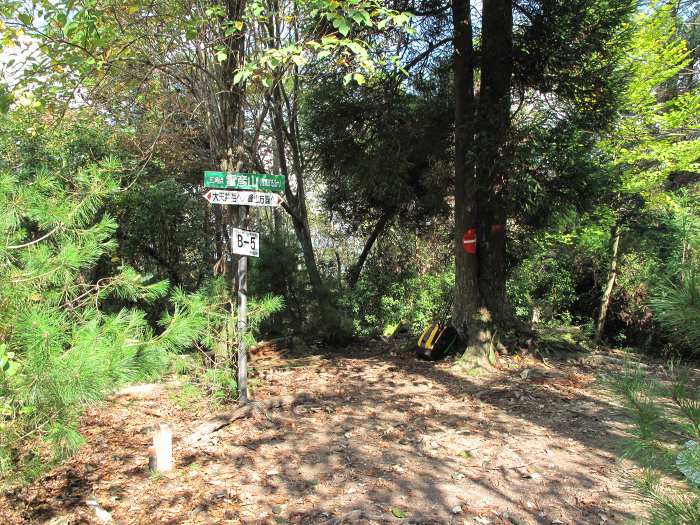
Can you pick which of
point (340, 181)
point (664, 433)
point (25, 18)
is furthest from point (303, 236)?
point (664, 433)

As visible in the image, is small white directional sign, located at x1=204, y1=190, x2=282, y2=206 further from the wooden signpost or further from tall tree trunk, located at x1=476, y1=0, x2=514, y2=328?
tall tree trunk, located at x1=476, y1=0, x2=514, y2=328

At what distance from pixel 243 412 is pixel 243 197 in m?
2.30

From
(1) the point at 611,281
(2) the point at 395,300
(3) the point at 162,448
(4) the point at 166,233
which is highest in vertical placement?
(4) the point at 166,233

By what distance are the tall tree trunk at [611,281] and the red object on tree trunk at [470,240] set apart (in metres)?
5.72

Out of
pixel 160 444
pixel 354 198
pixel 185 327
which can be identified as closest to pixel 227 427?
pixel 160 444

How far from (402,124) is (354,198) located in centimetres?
277

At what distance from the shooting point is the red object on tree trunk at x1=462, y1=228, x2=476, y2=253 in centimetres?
791

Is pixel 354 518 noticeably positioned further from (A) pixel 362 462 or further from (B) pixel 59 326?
(B) pixel 59 326

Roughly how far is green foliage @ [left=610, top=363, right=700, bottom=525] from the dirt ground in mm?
148

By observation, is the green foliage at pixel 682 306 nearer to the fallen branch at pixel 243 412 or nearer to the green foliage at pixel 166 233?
the fallen branch at pixel 243 412

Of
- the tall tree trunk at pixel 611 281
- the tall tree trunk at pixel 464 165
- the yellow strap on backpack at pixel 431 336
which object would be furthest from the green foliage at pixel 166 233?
the tall tree trunk at pixel 611 281

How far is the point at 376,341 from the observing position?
10.6m

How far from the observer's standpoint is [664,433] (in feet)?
5.30

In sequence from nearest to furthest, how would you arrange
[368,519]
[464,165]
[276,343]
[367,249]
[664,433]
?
[664,433], [368,519], [464,165], [276,343], [367,249]
